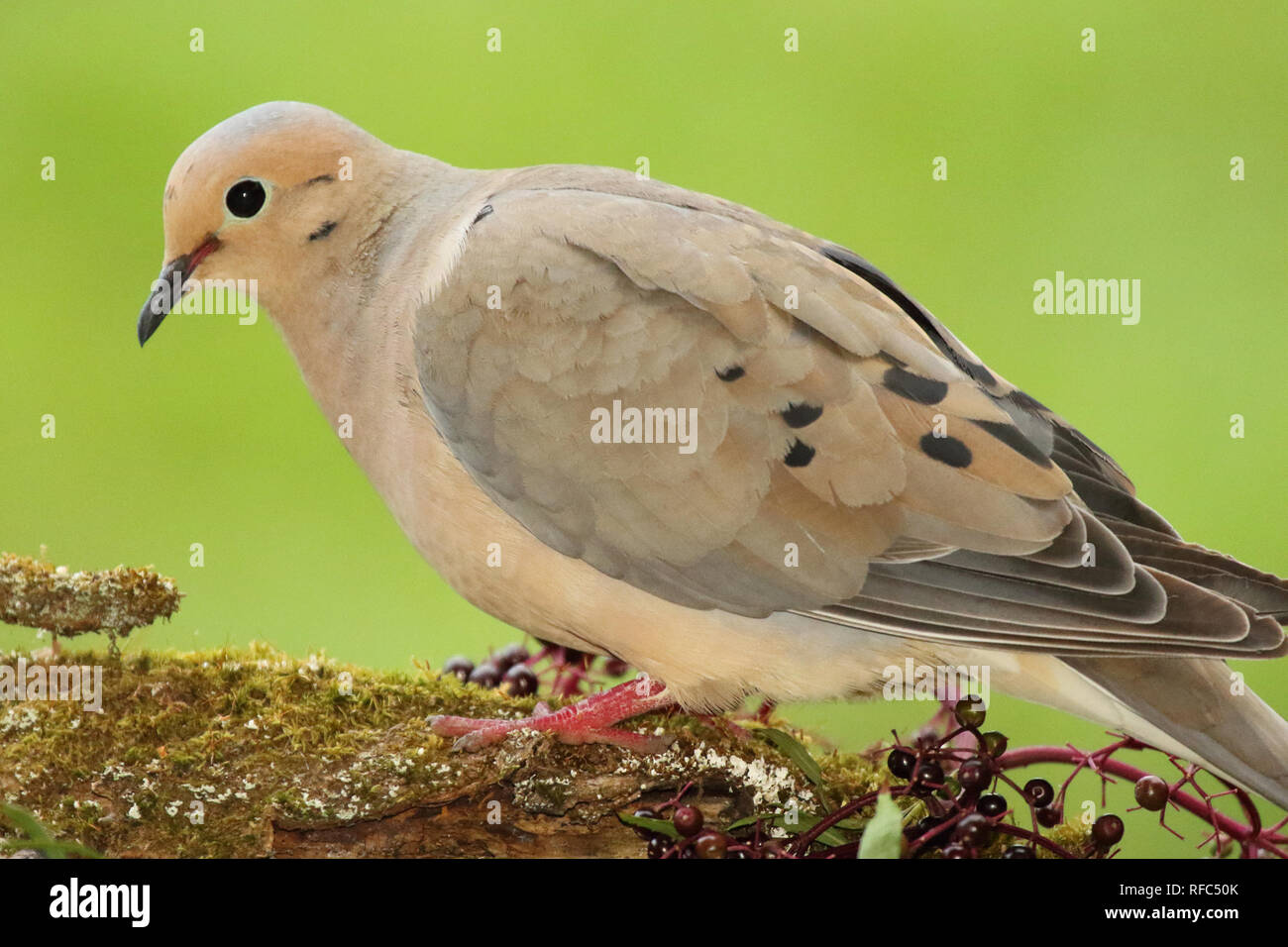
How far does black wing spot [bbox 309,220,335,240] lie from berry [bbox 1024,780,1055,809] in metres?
1.96

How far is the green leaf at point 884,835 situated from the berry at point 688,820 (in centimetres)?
39

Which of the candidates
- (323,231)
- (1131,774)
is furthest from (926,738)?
(323,231)

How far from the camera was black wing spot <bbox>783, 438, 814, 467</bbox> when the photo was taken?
8.87ft

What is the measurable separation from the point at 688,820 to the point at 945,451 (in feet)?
3.20

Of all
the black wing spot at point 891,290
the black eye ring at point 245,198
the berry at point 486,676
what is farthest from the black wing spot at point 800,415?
the black eye ring at point 245,198

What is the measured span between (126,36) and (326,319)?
3.36 meters

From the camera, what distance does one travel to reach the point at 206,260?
305cm

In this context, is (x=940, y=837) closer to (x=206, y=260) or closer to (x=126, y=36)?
(x=206, y=260)

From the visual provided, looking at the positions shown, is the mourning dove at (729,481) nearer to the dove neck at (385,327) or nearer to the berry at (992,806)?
the dove neck at (385,327)

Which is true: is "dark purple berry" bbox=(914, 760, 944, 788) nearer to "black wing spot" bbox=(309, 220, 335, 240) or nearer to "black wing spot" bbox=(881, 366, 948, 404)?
"black wing spot" bbox=(881, 366, 948, 404)

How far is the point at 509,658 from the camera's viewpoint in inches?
123

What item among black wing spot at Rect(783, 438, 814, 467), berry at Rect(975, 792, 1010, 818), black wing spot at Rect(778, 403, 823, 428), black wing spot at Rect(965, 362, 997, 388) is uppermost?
black wing spot at Rect(965, 362, 997, 388)

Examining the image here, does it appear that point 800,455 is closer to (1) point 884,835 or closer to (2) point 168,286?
(1) point 884,835

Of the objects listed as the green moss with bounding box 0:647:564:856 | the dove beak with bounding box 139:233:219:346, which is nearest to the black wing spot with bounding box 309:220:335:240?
the dove beak with bounding box 139:233:219:346
